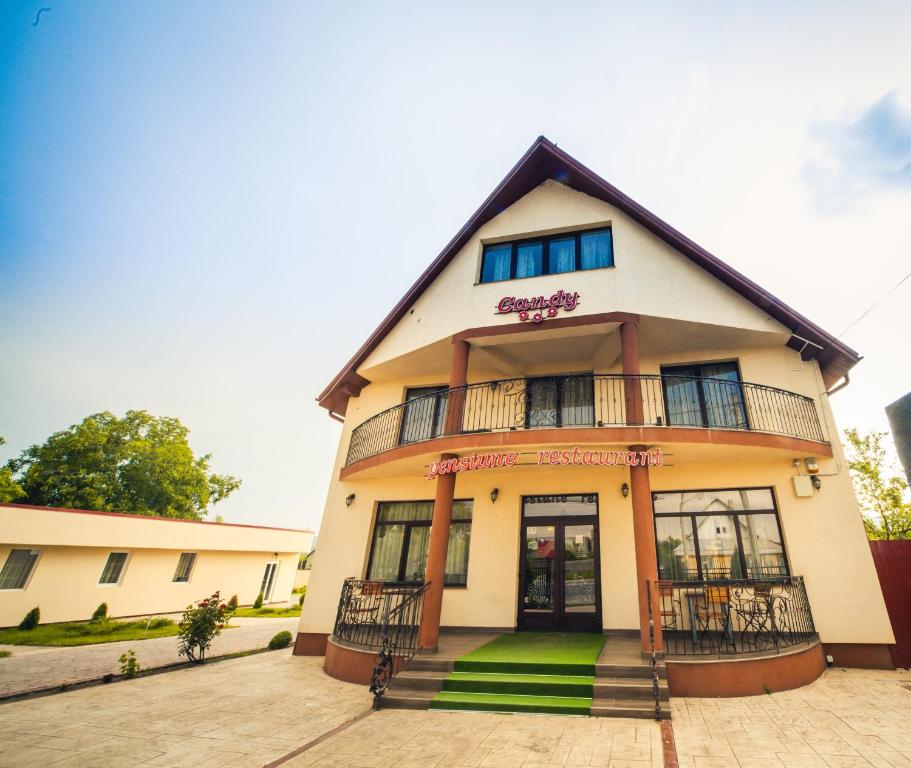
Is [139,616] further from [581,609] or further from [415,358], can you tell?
[581,609]

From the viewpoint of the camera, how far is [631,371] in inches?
324

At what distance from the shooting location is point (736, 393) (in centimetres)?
958

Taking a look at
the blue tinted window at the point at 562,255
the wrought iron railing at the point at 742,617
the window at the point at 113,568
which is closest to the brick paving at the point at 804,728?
the wrought iron railing at the point at 742,617

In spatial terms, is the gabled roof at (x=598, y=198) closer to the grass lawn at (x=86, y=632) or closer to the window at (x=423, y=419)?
the window at (x=423, y=419)

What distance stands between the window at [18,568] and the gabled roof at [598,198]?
45.5ft

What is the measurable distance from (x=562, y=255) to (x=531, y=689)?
9.06 metres

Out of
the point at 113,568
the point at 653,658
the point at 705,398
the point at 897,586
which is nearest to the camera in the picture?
the point at 653,658

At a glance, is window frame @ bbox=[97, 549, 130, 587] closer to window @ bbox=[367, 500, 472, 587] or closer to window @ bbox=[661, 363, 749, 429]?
window @ bbox=[367, 500, 472, 587]

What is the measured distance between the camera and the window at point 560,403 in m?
10.4

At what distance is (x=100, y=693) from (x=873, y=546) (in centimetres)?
1436

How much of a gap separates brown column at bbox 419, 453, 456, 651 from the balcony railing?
3.86 feet

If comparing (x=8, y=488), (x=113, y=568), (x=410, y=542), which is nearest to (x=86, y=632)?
(x=113, y=568)

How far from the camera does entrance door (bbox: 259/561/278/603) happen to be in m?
25.8

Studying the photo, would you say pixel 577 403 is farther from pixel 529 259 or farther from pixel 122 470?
pixel 122 470
